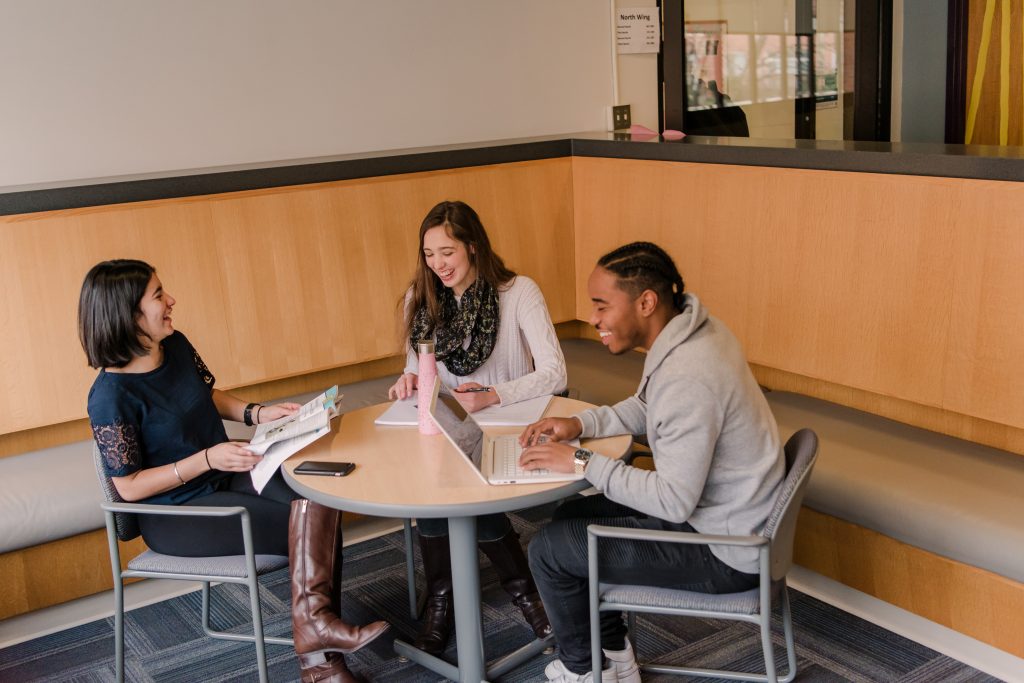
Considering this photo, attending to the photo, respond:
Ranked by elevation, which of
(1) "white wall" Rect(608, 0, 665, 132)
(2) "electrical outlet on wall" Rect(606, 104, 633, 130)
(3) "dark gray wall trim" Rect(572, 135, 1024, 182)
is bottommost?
(3) "dark gray wall trim" Rect(572, 135, 1024, 182)

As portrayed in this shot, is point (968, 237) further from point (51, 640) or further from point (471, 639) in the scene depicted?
point (51, 640)

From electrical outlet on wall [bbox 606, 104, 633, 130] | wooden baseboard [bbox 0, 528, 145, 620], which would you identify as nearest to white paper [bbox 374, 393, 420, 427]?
wooden baseboard [bbox 0, 528, 145, 620]

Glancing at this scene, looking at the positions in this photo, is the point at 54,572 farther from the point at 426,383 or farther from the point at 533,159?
the point at 533,159

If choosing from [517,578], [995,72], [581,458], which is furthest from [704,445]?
[995,72]

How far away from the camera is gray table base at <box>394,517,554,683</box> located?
2.74 metres

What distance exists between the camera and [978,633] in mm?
2941

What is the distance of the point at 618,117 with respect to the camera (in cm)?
546

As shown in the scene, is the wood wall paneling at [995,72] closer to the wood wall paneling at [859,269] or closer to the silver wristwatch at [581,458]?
the wood wall paneling at [859,269]

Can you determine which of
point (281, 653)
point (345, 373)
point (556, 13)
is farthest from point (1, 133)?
point (556, 13)

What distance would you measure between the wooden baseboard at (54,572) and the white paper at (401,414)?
1.21 meters

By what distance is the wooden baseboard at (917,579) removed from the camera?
285 centimetres

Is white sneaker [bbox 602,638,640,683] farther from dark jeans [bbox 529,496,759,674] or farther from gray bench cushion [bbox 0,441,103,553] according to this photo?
gray bench cushion [bbox 0,441,103,553]

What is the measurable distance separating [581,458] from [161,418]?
47.6 inches

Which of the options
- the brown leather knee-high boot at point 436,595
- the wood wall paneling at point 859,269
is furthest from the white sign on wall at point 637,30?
the brown leather knee-high boot at point 436,595
